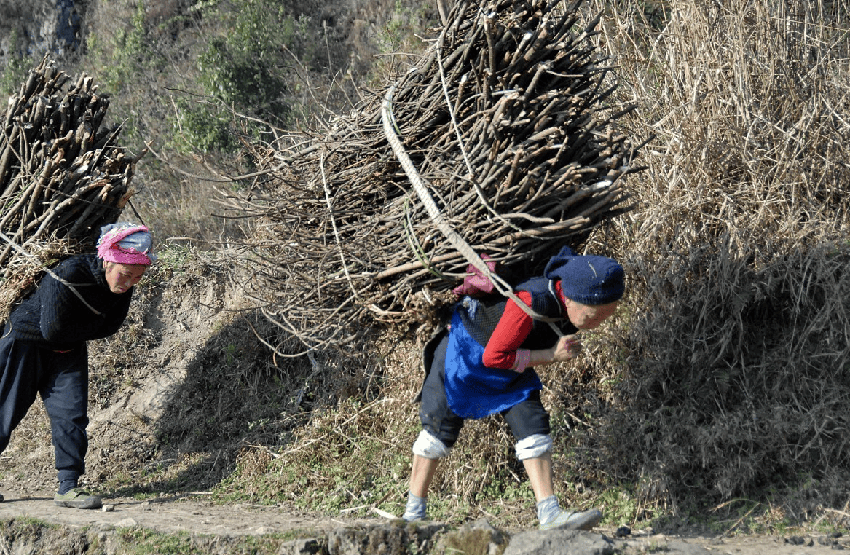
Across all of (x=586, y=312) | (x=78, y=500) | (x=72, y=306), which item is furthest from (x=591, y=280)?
(x=78, y=500)

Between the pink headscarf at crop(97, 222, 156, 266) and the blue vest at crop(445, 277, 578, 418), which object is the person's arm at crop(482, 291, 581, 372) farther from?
the pink headscarf at crop(97, 222, 156, 266)

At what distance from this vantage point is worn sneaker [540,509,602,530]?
3.45 meters

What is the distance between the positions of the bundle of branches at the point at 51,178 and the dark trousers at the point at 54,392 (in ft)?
0.95

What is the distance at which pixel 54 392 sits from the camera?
5070mm

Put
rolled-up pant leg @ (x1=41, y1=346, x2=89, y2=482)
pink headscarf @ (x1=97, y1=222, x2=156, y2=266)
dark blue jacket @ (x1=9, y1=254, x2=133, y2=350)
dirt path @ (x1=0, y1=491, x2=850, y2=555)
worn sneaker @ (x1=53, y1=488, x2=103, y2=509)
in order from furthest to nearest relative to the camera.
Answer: rolled-up pant leg @ (x1=41, y1=346, x2=89, y2=482) < worn sneaker @ (x1=53, y1=488, x2=103, y2=509) < dark blue jacket @ (x1=9, y1=254, x2=133, y2=350) < pink headscarf @ (x1=97, y1=222, x2=156, y2=266) < dirt path @ (x1=0, y1=491, x2=850, y2=555)

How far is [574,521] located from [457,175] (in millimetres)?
1494

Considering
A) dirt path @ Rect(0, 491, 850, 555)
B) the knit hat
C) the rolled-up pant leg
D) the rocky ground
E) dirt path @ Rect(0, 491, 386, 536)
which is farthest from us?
the rolled-up pant leg

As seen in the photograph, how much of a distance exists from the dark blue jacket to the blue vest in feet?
7.16

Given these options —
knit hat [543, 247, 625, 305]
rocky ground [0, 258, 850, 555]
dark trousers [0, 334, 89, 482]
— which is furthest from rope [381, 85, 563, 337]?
dark trousers [0, 334, 89, 482]

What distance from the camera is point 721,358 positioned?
4.71m

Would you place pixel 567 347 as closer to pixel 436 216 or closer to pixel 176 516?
pixel 436 216

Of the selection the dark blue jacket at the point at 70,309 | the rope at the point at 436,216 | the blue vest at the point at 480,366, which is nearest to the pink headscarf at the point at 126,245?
the dark blue jacket at the point at 70,309

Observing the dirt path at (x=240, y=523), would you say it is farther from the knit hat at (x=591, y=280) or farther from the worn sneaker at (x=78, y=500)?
the knit hat at (x=591, y=280)

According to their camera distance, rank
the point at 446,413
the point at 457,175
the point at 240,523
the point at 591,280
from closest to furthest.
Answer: the point at 591,280, the point at 457,175, the point at 446,413, the point at 240,523
